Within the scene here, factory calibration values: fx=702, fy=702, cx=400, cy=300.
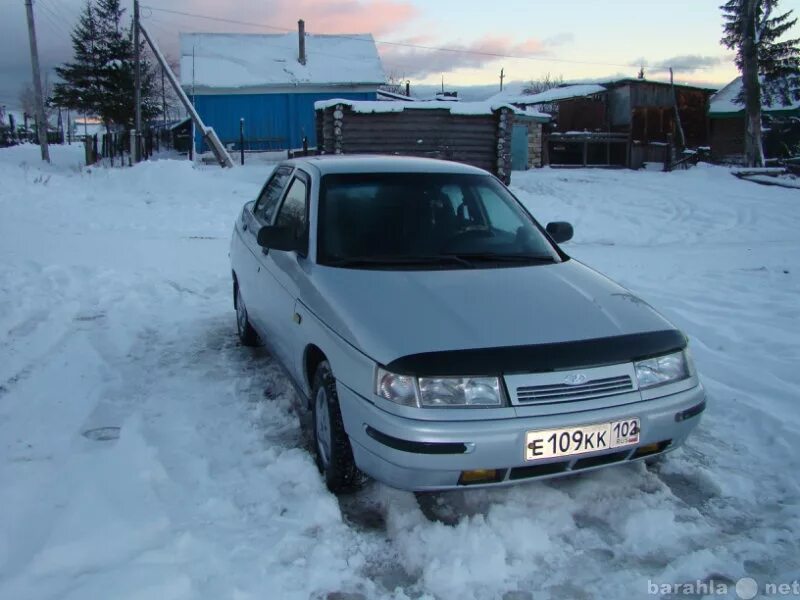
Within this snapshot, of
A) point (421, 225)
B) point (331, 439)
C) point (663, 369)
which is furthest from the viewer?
point (421, 225)

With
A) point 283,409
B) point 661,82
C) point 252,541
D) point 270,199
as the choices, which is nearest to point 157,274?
point 270,199

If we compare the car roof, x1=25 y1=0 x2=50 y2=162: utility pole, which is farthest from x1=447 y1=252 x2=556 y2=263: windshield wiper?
x1=25 y1=0 x2=50 y2=162: utility pole

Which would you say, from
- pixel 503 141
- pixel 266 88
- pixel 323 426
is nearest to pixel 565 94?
pixel 266 88

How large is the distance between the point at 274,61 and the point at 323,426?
102 ft

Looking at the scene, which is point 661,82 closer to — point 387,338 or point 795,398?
point 795,398

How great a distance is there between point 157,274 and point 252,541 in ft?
19.5

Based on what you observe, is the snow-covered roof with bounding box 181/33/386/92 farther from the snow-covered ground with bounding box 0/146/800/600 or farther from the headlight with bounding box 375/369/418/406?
the headlight with bounding box 375/369/418/406

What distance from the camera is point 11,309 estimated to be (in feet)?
21.4

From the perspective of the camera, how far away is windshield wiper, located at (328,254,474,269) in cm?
387

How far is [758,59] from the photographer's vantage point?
1329 inches

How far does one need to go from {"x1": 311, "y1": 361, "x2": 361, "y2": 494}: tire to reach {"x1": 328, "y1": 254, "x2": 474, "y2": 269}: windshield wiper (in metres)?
0.66

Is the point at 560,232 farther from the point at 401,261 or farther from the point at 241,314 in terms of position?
the point at 241,314

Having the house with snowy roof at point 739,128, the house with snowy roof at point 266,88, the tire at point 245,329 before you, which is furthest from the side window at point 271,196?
the house with snowy roof at point 739,128

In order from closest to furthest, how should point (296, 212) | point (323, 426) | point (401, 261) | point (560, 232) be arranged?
point (323, 426) < point (401, 261) < point (296, 212) < point (560, 232)
